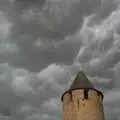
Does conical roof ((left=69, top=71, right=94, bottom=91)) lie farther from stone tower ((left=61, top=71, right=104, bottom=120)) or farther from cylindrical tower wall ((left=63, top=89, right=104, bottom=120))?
cylindrical tower wall ((left=63, top=89, right=104, bottom=120))

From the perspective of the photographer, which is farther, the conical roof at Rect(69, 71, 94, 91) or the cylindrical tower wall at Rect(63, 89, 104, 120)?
the conical roof at Rect(69, 71, 94, 91)

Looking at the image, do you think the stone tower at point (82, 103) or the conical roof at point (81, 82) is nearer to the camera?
the stone tower at point (82, 103)

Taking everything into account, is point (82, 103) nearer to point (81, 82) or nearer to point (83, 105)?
point (83, 105)

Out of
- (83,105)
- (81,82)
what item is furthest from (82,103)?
(81,82)

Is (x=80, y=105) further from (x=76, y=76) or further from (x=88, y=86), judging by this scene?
(x=76, y=76)

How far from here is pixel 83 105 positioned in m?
29.4

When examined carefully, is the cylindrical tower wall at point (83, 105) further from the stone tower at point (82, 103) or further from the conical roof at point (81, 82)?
the conical roof at point (81, 82)

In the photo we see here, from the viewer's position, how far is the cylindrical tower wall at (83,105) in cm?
2919

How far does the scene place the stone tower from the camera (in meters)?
29.2

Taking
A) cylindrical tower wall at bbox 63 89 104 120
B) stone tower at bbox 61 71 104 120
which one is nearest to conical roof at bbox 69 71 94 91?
stone tower at bbox 61 71 104 120

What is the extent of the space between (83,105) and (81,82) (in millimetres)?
3272

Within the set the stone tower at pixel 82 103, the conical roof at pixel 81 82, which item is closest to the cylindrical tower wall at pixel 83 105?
the stone tower at pixel 82 103

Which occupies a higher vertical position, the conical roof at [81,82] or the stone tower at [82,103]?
the conical roof at [81,82]

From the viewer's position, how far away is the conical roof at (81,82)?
101ft
